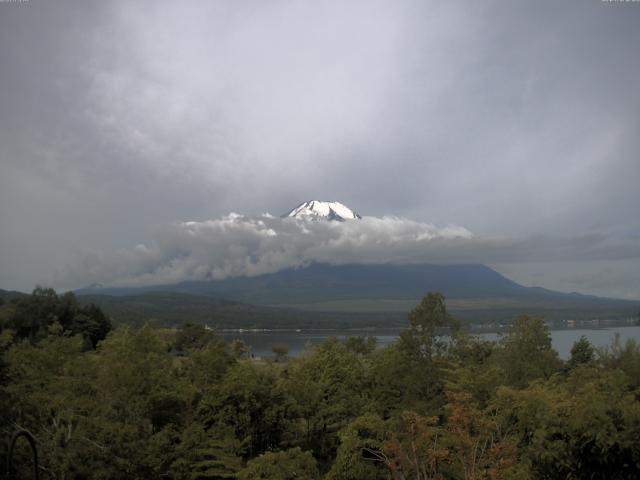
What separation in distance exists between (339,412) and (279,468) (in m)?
7.46

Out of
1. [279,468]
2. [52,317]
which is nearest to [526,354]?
[279,468]

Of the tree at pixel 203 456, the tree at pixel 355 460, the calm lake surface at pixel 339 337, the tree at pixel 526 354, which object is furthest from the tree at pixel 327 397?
the calm lake surface at pixel 339 337

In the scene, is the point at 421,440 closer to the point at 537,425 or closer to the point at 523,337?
the point at 537,425

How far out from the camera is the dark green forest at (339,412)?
10766 mm

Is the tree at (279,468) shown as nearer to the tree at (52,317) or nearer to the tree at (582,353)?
the tree at (582,353)

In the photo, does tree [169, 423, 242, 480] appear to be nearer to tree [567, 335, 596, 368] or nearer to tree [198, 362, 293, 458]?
tree [198, 362, 293, 458]

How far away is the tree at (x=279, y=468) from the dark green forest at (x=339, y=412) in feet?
0.15

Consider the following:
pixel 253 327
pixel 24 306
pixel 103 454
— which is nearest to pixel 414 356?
pixel 103 454

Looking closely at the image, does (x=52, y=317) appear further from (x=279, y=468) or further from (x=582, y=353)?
(x=582, y=353)

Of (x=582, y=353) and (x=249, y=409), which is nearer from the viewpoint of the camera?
(x=249, y=409)

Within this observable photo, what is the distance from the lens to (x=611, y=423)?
814 cm

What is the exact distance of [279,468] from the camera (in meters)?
13.2

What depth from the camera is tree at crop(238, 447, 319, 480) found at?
43.0 ft

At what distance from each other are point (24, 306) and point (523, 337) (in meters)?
52.9
